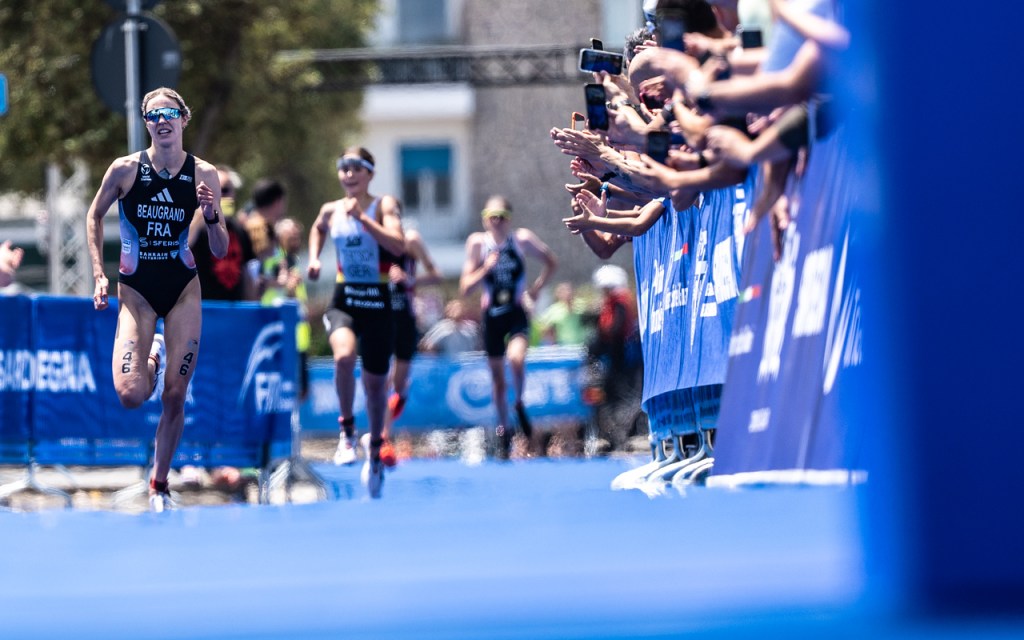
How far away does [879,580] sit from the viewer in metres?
2.65

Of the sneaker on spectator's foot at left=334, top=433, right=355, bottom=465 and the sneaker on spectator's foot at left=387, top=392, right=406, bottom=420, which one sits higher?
the sneaker on spectator's foot at left=387, top=392, right=406, bottom=420

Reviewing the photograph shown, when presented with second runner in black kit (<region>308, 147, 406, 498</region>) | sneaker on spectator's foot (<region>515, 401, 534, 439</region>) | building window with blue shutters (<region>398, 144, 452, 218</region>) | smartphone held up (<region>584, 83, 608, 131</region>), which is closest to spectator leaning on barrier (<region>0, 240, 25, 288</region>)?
second runner in black kit (<region>308, 147, 406, 498</region>)

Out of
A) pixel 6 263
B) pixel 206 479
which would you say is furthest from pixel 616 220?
pixel 206 479

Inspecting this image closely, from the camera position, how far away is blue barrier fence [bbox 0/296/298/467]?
1055cm

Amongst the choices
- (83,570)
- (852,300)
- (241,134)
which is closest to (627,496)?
(852,300)

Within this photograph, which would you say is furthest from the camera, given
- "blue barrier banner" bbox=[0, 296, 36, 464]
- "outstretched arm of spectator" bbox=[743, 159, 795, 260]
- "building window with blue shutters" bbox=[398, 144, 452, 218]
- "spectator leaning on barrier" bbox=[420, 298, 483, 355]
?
"building window with blue shutters" bbox=[398, 144, 452, 218]

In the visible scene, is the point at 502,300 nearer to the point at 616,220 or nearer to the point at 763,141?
the point at 616,220

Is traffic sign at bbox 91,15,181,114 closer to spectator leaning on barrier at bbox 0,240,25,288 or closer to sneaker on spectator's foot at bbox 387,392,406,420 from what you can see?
spectator leaning on barrier at bbox 0,240,25,288

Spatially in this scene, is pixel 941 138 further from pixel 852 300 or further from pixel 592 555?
pixel 592 555

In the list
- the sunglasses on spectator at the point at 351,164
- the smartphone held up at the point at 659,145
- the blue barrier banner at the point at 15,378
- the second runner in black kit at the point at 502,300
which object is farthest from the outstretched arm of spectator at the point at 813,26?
the second runner in black kit at the point at 502,300

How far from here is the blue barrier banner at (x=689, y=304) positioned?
6.23 m

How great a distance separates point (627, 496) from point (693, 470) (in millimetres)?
2270

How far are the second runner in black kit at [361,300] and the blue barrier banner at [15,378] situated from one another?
2051 millimetres

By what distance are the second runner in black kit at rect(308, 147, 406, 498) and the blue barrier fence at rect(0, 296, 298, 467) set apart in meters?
1.01
